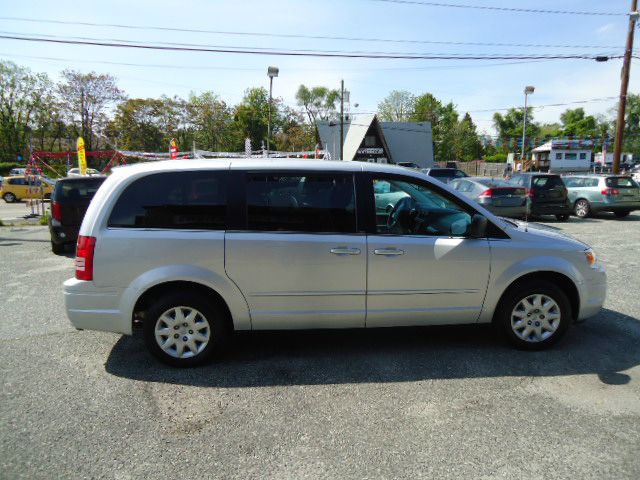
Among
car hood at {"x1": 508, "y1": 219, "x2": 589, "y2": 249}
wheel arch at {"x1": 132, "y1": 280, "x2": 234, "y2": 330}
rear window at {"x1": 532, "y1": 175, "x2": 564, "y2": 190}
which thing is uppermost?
rear window at {"x1": 532, "y1": 175, "x2": 564, "y2": 190}

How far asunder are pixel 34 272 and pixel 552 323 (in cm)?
796

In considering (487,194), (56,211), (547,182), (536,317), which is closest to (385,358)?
(536,317)

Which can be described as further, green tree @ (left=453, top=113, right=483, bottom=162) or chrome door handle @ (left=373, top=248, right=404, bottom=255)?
green tree @ (left=453, top=113, right=483, bottom=162)

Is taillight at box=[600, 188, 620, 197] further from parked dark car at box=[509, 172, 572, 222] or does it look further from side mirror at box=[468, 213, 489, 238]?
side mirror at box=[468, 213, 489, 238]

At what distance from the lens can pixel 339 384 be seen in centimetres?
367

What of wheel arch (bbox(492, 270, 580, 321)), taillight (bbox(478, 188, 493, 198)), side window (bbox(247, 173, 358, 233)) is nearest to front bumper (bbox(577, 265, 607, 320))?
wheel arch (bbox(492, 270, 580, 321))

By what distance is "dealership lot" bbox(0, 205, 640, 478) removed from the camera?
2.70 m

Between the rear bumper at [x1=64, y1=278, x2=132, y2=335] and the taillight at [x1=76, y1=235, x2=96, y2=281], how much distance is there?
0.07 meters

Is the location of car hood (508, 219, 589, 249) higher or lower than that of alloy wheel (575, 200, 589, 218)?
higher

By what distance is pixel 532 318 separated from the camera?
167 inches

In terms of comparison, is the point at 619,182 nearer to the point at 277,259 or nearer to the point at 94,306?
the point at 277,259

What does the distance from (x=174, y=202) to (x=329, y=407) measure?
7.00 ft

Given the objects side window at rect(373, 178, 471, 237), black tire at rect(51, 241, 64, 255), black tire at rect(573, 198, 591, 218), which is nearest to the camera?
side window at rect(373, 178, 471, 237)

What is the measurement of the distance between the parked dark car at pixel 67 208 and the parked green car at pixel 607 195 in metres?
15.4
